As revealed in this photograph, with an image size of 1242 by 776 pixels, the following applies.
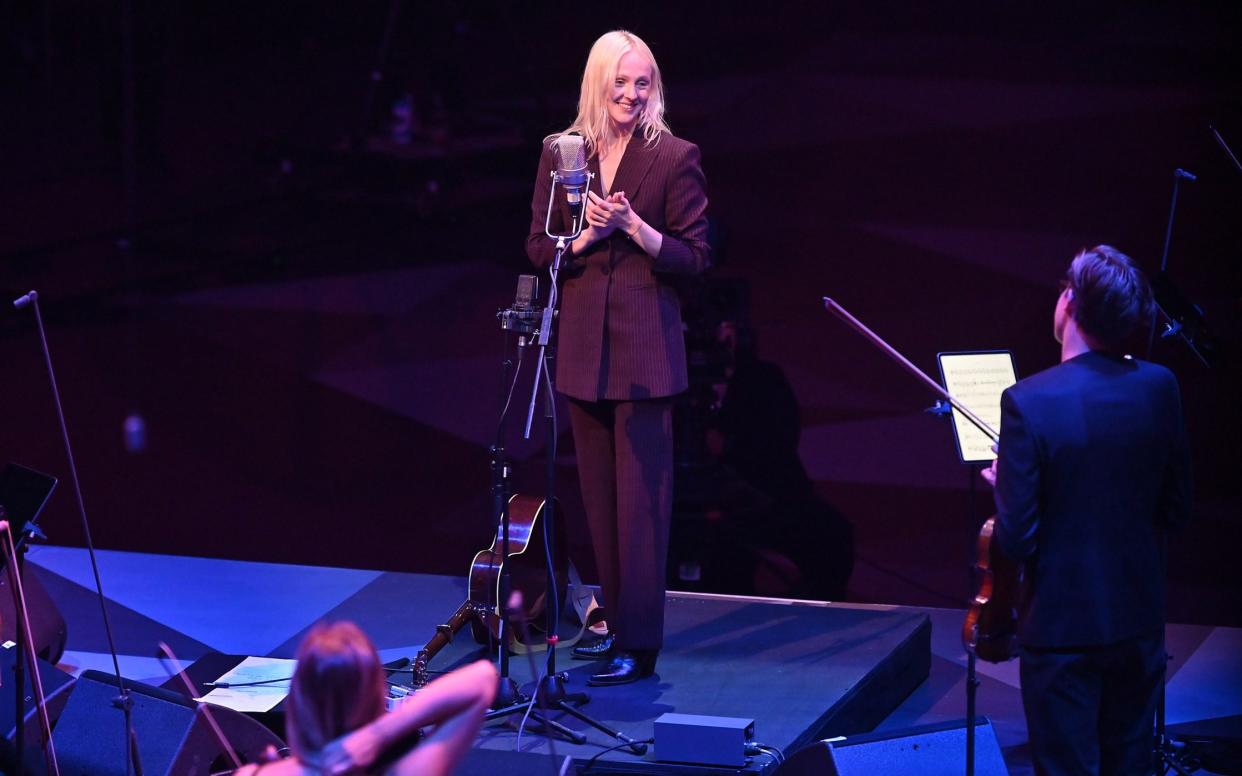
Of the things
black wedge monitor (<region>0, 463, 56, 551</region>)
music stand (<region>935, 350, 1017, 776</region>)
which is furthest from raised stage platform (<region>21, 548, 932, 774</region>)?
black wedge monitor (<region>0, 463, 56, 551</region>)

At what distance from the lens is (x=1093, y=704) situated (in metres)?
3.03

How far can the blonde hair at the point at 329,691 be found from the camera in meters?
2.28

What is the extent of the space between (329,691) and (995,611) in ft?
5.13

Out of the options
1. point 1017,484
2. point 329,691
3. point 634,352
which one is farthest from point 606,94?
point 329,691

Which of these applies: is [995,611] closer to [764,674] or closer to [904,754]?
[904,754]

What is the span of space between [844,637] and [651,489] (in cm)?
107

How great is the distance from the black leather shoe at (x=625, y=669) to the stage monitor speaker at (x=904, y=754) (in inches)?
35.1

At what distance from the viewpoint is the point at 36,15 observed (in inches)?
257

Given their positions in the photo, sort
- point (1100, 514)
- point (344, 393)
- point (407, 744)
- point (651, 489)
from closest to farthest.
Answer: point (407, 744), point (1100, 514), point (651, 489), point (344, 393)

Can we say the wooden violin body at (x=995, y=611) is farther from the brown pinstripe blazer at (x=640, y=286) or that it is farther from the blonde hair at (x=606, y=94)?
the blonde hair at (x=606, y=94)

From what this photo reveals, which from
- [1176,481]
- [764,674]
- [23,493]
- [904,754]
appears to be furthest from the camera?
[23,493]

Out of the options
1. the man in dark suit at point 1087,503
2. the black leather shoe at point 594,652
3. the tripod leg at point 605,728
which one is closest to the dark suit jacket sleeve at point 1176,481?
the man in dark suit at point 1087,503

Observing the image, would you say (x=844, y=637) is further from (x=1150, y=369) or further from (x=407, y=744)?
(x=407, y=744)

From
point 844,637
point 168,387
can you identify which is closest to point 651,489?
point 844,637
